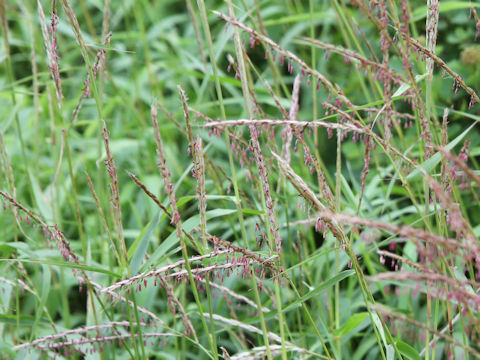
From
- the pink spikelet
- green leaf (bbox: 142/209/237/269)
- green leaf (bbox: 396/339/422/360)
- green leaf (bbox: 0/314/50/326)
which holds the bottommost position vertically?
green leaf (bbox: 396/339/422/360)

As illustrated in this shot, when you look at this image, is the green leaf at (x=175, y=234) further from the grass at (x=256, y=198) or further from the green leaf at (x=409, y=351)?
the green leaf at (x=409, y=351)

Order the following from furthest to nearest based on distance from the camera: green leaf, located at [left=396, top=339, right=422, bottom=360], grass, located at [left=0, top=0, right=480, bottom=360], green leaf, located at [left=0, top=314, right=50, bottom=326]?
1. green leaf, located at [left=0, top=314, right=50, bottom=326]
2. green leaf, located at [left=396, top=339, right=422, bottom=360]
3. grass, located at [left=0, top=0, right=480, bottom=360]

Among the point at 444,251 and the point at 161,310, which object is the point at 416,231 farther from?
the point at 161,310

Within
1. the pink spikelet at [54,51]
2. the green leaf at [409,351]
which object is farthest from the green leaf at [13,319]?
the green leaf at [409,351]

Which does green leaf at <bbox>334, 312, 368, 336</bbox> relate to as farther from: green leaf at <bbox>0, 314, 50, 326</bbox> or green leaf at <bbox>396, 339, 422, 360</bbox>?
green leaf at <bbox>0, 314, 50, 326</bbox>

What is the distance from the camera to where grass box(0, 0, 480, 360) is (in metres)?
0.82

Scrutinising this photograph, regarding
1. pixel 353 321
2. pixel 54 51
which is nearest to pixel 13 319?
pixel 54 51

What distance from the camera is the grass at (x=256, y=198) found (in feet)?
2.69

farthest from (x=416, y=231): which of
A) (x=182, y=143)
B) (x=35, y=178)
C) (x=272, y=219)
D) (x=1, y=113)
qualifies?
(x=1, y=113)

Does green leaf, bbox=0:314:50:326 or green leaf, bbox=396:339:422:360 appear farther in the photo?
green leaf, bbox=0:314:50:326

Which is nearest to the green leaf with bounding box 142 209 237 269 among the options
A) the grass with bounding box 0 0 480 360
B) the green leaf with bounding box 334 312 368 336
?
the grass with bounding box 0 0 480 360

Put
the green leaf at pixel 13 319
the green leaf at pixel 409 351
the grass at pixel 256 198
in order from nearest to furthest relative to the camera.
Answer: the grass at pixel 256 198 < the green leaf at pixel 409 351 < the green leaf at pixel 13 319

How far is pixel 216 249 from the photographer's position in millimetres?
832

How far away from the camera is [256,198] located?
1.73 metres
